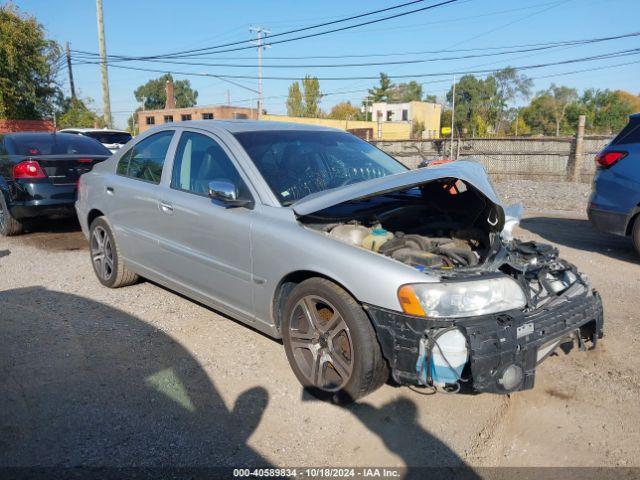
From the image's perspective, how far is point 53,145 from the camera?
26.6 feet

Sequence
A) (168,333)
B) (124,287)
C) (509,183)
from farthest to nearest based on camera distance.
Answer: (509,183)
(124,287)
(168,333)

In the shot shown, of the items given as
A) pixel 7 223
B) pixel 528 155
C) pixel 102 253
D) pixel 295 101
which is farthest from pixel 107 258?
pixel 295 101

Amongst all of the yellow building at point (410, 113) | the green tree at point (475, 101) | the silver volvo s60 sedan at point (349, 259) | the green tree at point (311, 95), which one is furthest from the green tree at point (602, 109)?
the silver volvo s60 sedan at point (349, 259)

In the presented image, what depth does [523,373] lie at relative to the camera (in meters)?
2.80

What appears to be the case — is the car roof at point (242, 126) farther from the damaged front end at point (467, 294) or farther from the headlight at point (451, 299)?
the headlight at point (451, 299)

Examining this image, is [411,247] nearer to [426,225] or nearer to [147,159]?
[426,225]

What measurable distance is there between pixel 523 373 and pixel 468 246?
3.33 ft

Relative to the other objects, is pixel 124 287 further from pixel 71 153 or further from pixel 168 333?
pixel 71 153

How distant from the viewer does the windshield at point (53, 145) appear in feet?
25.7

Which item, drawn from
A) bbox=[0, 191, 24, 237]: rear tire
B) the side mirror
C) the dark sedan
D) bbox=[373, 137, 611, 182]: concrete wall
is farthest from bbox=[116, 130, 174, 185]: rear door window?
bbox=[373, 137, 611, 182]: concrete wall

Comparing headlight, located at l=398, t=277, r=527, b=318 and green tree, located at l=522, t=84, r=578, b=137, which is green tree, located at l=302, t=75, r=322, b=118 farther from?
headlight, located at l=398, t=277, r=527, b=318

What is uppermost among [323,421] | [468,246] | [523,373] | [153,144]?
[153,144]

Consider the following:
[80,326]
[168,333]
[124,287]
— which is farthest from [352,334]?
[124,287]

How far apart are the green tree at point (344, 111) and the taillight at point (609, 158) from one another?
7921 cm
